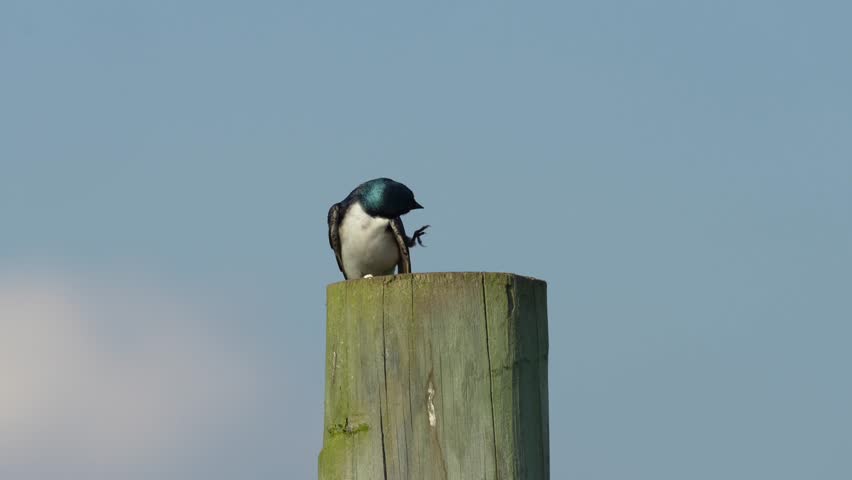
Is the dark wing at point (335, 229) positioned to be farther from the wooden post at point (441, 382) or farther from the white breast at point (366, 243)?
the wooden post at point (441, 382)

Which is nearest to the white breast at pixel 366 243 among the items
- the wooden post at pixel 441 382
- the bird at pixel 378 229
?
the bird at pixel 378 229

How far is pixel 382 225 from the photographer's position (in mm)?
9047

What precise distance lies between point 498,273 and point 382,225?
16.3ft

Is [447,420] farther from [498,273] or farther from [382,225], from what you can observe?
[382,225]

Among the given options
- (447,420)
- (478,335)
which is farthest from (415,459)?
(478,335)

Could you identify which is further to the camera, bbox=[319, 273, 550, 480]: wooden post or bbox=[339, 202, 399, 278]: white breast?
bbox=[339, 202, 399, 278]: white breast

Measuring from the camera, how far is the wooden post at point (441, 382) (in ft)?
13.1

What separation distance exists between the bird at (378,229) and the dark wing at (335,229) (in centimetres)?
10

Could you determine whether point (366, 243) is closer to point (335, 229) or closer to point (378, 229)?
point (378, 229)

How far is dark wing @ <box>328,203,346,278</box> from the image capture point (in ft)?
31.2

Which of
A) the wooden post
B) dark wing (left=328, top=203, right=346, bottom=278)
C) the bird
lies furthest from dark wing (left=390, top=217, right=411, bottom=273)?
the wooden post

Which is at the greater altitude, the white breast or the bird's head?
the bird's head

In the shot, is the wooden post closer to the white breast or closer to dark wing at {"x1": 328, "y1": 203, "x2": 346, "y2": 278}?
the white breast

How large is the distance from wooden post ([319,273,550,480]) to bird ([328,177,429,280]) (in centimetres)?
478
